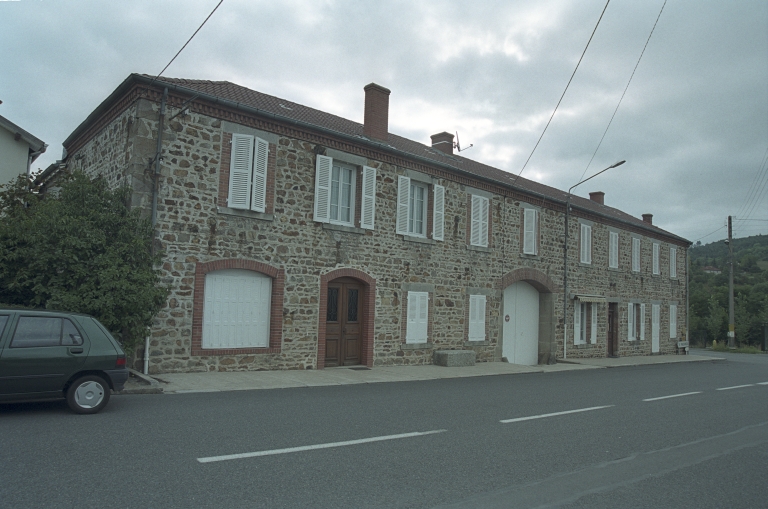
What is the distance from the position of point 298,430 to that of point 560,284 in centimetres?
1754

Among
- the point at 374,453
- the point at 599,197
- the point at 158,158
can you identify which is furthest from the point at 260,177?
the point at 599,197

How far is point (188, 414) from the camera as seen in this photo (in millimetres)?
7758

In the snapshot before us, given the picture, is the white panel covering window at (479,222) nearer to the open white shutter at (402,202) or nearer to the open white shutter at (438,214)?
the open white shutter at (438,214)

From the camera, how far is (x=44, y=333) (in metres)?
7.41

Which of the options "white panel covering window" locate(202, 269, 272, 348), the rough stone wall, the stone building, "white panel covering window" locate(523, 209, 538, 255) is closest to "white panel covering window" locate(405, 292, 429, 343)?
the stone building

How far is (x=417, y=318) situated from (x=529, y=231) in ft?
22.1

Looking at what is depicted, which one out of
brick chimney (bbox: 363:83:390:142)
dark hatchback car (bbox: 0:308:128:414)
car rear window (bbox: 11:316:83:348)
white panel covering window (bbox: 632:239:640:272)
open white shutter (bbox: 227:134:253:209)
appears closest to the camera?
dark hatchback car (bbox: 0:308:128:414)

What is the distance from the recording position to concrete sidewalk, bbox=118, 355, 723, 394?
10164mm

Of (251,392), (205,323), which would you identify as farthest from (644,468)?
(205,323)

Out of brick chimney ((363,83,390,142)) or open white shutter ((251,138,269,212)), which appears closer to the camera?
open white shutter ((251,138,269,212))

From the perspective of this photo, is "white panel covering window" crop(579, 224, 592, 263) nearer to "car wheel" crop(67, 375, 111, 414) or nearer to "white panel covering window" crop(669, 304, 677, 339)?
"white panel covering window" crop(669, 304, 677, 339)

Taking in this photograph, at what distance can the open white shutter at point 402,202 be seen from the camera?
53.9ft

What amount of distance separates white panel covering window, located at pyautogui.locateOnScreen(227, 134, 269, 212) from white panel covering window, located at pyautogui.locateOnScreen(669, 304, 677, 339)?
2547cm

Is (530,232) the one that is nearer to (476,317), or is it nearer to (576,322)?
(476,317)
